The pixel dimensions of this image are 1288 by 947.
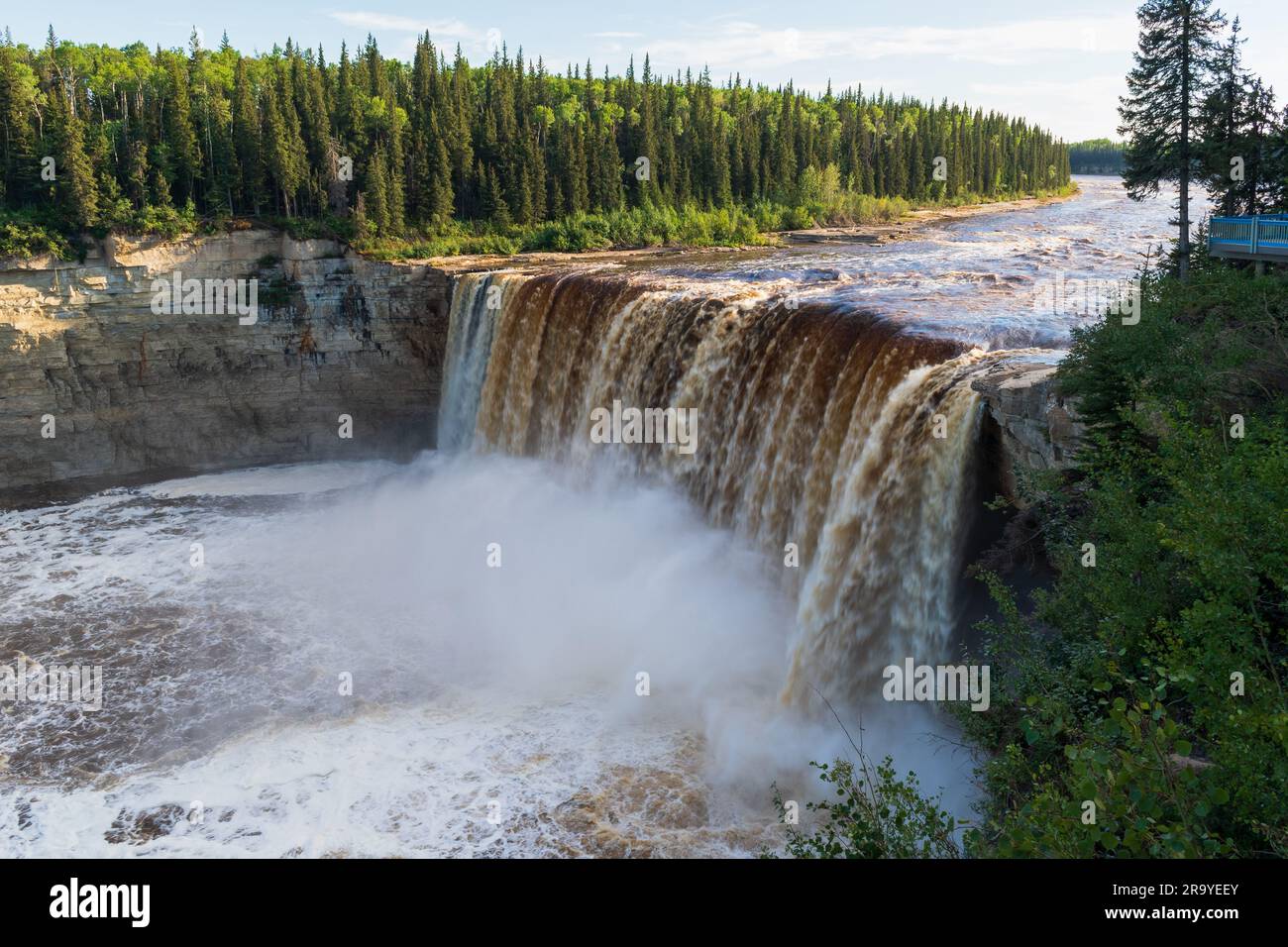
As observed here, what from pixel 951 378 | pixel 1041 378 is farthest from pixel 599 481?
pixel 1041 378

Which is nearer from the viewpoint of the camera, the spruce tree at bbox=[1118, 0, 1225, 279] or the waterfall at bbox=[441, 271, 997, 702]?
the waterfall at bbox=[441, 271, 997, 702]

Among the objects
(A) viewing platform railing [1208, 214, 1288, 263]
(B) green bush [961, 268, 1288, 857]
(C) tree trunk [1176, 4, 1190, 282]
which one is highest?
(C) tree trunk [1176, 4, 1190, 282]

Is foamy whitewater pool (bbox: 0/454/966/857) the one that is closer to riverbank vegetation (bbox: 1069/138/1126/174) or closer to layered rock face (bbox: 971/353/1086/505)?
layered rock face (bbox: 971/353/1086/505)

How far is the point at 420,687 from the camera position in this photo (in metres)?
17.1

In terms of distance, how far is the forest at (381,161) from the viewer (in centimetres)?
3566

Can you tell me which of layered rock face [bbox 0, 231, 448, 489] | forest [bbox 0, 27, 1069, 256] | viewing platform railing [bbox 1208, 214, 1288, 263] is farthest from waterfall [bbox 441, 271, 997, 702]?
forest [bbox 0, 27, 1069, 256]

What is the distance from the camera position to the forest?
35656 mm

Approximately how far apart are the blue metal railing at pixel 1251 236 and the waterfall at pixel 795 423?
16.2ft

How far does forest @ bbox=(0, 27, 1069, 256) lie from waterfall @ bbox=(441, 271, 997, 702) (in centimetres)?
1449

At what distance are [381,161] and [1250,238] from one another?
115ft

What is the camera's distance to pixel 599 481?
925 inches

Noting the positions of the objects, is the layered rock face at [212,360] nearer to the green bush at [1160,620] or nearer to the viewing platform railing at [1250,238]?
the viewing platform railing at [1250,238]

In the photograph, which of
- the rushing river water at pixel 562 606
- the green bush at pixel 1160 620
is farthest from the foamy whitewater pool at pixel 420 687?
the green bush at pixel 1160 620
